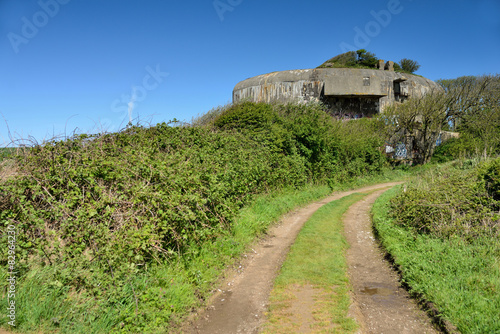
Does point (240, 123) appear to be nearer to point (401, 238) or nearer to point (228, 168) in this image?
point (228, 168)

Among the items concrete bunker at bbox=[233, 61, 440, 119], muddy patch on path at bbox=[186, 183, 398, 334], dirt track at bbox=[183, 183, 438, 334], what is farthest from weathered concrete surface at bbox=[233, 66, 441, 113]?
dirt track at bbox=[183, 183, 438, 334]

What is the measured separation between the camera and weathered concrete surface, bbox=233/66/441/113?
95.9 feet

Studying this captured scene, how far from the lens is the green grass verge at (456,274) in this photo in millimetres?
4215

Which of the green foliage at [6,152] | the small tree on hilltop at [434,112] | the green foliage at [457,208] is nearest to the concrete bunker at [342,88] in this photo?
the small tree on hilltop at [434,112]

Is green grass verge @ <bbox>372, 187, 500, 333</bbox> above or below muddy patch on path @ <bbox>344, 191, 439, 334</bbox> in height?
above

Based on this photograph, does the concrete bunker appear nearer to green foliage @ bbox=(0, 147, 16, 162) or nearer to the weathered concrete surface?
the weathered concrete surface

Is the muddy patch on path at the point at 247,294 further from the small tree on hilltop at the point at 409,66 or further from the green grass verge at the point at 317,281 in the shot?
the small tree on hilltop at the point at 409,66

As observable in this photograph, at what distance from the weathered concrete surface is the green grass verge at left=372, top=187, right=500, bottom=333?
77.3ft

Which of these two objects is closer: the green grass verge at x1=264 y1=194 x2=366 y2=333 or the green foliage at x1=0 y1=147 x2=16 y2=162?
the green grass verge at x1=264 y1=194 x2=366 y2=333

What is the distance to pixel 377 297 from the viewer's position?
5.42m

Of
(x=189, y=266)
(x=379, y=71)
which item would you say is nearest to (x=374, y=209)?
(x=189, y=266)

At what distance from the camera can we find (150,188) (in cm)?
596

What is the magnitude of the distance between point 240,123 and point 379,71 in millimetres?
21731

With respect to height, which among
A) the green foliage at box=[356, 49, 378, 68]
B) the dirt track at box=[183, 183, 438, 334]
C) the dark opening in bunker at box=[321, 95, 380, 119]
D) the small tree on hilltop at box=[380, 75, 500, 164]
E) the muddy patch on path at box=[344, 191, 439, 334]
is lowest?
the muddy patch on path at box=[344, 191, 439, 334]
